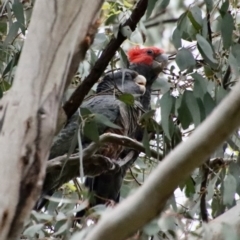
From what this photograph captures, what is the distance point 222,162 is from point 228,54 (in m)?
0.29

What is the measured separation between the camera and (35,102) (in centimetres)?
118

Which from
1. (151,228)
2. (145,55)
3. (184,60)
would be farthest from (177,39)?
(145,55)

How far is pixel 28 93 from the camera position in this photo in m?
1.19

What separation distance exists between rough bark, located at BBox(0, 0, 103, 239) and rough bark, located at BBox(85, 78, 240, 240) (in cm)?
28

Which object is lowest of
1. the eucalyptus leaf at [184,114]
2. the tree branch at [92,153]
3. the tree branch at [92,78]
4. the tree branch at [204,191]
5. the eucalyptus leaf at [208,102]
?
the tree branch at [204,191]

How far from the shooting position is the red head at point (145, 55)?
2.92 meters

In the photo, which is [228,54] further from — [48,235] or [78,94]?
[48,235]

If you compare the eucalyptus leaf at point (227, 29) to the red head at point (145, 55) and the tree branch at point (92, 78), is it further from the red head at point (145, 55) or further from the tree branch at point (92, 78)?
the red head at point (145, 55)

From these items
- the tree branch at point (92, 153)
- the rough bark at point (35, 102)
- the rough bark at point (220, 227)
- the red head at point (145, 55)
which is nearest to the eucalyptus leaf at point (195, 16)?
the tree branch at point (92, 153)

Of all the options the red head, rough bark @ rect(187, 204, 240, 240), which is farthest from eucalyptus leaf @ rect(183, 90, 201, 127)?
the red head

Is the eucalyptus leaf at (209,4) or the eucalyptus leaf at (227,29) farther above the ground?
the eucalyptus leaf at (209,4)

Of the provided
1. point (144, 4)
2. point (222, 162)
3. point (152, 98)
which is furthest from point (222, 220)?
point (152, 98)

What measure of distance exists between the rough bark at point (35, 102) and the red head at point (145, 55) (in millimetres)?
1604

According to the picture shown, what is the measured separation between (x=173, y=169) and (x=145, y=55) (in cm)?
212
